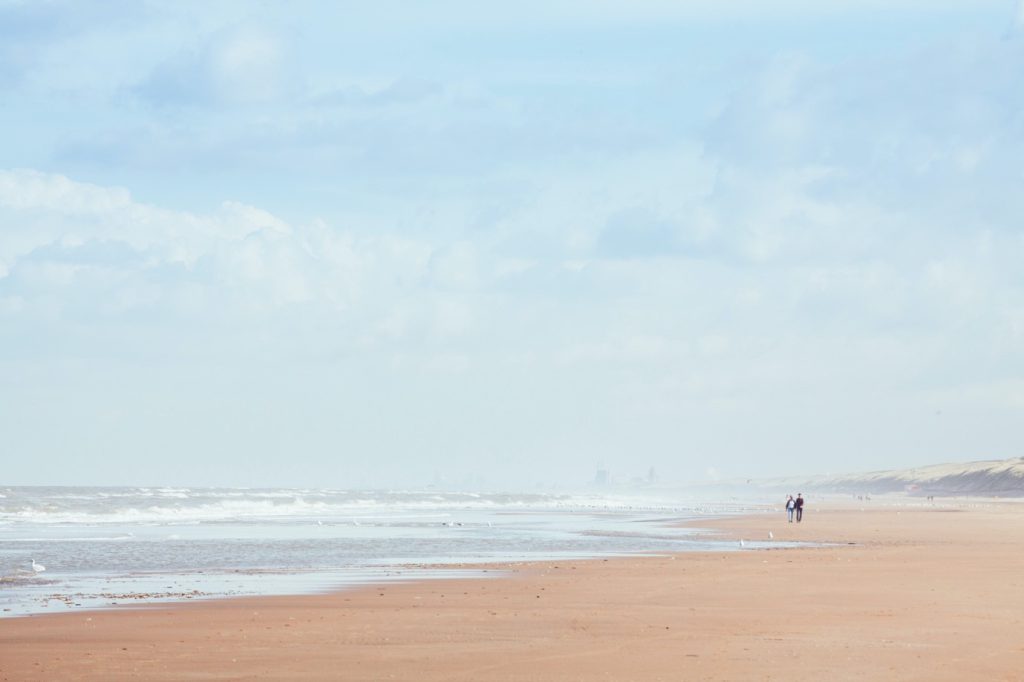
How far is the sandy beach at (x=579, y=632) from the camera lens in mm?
12438

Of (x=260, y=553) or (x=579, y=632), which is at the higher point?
(x=579, y=632)

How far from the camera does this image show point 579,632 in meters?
15.3

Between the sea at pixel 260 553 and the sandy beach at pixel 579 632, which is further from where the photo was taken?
the sea at pixel 260 553

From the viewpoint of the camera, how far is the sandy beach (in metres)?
12.4

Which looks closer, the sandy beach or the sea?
the sandy beach

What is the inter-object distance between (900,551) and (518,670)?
21202 millimetres

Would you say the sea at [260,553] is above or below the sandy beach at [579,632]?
below

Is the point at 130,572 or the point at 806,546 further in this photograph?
the point at 806,546

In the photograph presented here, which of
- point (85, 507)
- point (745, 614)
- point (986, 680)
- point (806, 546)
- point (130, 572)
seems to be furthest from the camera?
point (85, 507)

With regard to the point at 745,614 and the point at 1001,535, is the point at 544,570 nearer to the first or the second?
the point at 745,614

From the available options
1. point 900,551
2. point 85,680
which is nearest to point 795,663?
point 85,680

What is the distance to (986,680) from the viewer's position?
11.5m

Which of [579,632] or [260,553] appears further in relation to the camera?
[260,553]

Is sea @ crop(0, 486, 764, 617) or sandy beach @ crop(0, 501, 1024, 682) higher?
sandy beach @ crop(0, 501, 1024, 682)
